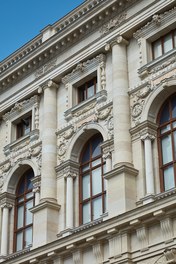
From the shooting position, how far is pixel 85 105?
26766 millimetres

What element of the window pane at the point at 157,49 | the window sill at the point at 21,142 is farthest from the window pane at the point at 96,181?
the window pane at the point at 157,49

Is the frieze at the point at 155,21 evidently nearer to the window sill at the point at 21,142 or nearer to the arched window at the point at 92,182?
the arched window at the point at 92,182

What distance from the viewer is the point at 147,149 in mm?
23234

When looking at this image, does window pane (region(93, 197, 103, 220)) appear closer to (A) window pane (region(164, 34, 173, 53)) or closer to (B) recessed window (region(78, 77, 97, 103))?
(B) recessed window (region(78, 77, 97, 103))

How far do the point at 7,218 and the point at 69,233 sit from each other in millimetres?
4632

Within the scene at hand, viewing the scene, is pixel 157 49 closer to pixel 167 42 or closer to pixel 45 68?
pixel 167 42

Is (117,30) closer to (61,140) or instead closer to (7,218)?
(61,140)

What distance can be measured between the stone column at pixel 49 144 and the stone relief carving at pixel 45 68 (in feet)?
2.62

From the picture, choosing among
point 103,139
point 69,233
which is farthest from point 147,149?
point 69,233

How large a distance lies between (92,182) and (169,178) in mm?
3761

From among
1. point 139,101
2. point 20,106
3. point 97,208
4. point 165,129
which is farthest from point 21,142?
point 165,129

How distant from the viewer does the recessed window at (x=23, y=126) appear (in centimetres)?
2998

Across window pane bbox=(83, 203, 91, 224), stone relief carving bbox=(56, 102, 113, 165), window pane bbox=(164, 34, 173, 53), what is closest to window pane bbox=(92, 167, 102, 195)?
window pane bbox=(83, 203, 91, 224)

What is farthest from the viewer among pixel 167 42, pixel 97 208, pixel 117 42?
pixel 117 42
